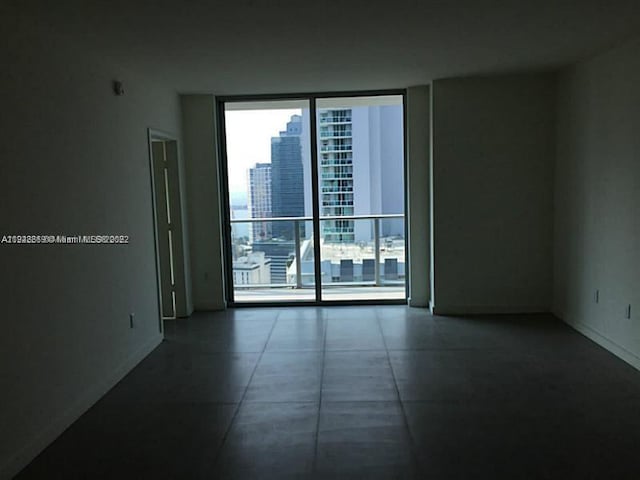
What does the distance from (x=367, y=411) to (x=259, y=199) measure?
3.49 m

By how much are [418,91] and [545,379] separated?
3338 millimetres

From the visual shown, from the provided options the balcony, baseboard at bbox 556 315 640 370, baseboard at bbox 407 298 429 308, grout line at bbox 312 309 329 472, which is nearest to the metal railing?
the balcony

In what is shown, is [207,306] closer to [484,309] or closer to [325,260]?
[325,260]

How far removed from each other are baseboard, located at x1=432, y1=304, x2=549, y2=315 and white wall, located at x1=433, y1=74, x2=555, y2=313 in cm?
1

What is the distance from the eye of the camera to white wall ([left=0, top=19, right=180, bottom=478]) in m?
2.68

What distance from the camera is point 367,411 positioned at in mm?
3248

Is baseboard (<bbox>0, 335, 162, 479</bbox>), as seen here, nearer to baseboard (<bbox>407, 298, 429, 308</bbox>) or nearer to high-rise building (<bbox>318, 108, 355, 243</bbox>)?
high-rise building (<bbox>318, 108, 355, 243</bbox>)

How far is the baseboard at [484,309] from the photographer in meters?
5.49

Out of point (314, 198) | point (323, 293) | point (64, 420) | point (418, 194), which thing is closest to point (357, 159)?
point (314, 198)

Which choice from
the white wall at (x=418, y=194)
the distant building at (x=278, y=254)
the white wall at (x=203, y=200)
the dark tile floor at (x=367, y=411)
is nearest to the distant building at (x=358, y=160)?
the white wall at (x=418, y=194)

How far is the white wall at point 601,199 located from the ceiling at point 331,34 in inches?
11.6

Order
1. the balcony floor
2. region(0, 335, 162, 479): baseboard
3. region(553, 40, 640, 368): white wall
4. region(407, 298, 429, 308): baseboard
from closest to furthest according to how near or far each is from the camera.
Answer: region(0, 335, 162, 479): baseboard, region(553, 40, 640, 368): white wall, region(407, 298, 429, 308): baseboard, the balcony floor

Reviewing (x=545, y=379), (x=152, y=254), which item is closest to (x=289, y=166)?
(x=152, y=254)

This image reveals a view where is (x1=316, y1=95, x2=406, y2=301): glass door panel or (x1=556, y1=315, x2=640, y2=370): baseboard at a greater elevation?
(x1=316, y1=95, x2=406, y2=301): glass door panel
